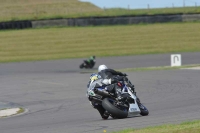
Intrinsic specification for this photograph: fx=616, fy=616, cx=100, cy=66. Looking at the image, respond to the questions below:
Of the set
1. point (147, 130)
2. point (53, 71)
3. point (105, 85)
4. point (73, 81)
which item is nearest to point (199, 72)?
→ point (73, 81)

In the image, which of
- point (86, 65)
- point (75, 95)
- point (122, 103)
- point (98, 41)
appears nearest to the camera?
point (122, 103)

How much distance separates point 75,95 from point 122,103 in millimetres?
7520

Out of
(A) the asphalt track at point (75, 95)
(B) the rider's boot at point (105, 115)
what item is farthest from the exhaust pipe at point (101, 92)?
Result: (A) the asphalt track at point (75, 95)

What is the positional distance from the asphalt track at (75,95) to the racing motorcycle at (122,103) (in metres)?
0.17

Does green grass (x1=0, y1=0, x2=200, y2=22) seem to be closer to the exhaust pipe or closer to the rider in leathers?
the rider in leathers

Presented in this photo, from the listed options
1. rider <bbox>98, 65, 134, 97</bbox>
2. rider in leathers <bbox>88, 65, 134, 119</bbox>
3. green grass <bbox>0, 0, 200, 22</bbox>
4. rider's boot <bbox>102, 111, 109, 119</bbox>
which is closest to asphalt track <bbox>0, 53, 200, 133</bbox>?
rider's boot <bbox>102, 111, 109, 119</bbox>

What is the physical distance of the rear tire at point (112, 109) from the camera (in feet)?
42.8

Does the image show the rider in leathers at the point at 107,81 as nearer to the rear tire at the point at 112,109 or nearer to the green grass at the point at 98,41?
the rear tire at the point at 112,109

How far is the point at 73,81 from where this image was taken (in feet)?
83.8

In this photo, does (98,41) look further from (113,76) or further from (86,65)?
(113,76)

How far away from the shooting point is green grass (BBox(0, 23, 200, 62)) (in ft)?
134

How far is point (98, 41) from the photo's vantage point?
44.8 m

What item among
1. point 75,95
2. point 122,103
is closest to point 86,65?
point 75,95

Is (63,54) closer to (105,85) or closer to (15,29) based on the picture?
(15,29)
